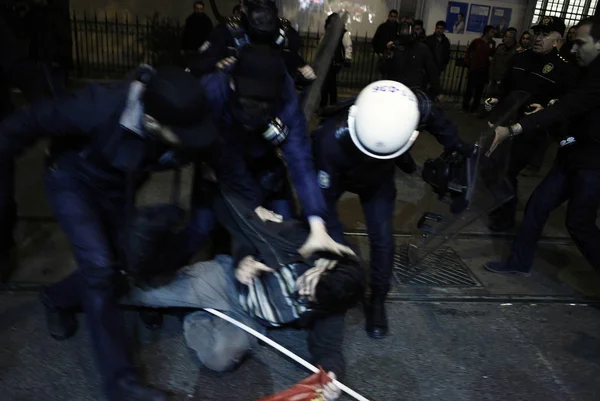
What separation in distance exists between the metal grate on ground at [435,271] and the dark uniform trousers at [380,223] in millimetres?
636

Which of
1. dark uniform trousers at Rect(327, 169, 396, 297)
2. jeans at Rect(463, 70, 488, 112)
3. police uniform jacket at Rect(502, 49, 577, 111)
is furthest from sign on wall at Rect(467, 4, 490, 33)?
dark uniform trousers at Rect(327, 169, 396, 297)

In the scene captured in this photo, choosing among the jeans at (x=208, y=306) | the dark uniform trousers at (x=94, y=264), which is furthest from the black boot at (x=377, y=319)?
the dark uniform trousers at (x=94, y=264)

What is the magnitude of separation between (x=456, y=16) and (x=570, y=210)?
34.4ft

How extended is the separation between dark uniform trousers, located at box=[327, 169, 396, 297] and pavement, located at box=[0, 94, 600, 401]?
351 millimetres

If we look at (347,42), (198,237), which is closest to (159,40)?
(347,42)

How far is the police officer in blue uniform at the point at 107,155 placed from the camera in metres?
1.96

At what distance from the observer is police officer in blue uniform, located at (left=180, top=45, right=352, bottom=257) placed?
234cm

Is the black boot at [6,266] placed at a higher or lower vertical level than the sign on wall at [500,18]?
lower

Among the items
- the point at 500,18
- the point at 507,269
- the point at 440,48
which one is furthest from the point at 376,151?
the point at 500,18

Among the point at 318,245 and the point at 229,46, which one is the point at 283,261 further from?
the point at 229,46

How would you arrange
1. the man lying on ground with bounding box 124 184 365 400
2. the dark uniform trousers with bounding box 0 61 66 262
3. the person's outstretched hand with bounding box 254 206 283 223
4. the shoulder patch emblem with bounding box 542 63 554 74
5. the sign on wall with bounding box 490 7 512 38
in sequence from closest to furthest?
the man lying on ground with bounding box 124 184 365 400
the person's outstretched hand with bounding box 254 206 283 223
the dark uniform trousers with bounding box 0 61 66 262
the shoulder patch emblem with bounding box 542 63 554 74
the sign on wall with bounding box 490 7 512 38

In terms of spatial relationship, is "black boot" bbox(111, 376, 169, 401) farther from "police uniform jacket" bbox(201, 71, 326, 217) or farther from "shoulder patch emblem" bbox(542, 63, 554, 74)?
"shoulder patch emblem" bbox(542, 63, 554, 74)

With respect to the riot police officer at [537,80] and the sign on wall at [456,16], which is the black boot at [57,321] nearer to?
the riot police officer at [537,80]

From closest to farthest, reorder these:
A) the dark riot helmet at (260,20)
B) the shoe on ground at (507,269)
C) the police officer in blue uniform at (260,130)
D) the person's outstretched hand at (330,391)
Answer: the person's outstretched hand at (330,391) < the police officer in blue uniform at (260,130) < the dark riot helmet at (260,20) < the shoe on ground at (507,269)
